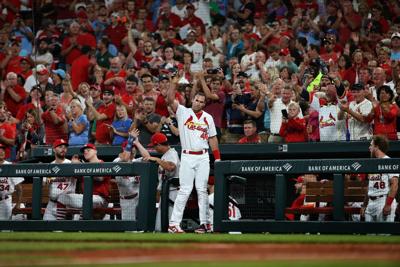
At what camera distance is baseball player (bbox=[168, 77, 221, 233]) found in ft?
43.2

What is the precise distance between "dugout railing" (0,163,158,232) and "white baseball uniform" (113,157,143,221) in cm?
12

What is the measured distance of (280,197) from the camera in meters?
12.4

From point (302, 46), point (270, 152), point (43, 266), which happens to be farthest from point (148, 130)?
point (43, 266)

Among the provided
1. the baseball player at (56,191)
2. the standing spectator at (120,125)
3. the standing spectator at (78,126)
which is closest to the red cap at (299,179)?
the baseball player at (56,191)

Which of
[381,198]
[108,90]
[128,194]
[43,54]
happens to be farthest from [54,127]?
[381,198]

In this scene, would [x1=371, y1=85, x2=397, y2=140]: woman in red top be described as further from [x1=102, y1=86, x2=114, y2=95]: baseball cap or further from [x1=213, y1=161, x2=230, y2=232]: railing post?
[x1=102, y1=86, x2=114, y2=95]: baseball cap

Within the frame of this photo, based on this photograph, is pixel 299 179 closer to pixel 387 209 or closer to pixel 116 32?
pixel 387 209

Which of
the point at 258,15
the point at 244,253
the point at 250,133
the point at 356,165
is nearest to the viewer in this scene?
the point at 244,253

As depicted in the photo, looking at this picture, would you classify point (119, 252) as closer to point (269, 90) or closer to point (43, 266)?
point (43, 266)

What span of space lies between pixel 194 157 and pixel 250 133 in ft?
7.45

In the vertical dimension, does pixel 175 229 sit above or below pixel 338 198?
below

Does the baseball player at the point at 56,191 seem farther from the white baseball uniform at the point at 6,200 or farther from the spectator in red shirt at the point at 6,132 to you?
the spectator in red shirt at the point at 6,132

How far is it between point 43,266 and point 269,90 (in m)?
9.18

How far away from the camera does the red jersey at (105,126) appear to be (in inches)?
658
